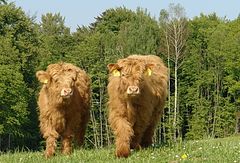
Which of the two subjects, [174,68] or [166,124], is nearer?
[166,124]

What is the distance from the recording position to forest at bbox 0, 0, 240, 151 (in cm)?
4525

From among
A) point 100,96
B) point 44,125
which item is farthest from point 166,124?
point 44,125

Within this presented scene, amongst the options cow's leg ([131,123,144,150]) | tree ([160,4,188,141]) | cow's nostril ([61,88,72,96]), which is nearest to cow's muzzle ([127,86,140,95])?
cow's leg ([131,123,144,150])

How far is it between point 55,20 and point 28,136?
20.4 meters

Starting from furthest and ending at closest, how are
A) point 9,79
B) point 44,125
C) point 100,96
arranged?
1. point 100,96
2. point 9,79
3. point 44,125

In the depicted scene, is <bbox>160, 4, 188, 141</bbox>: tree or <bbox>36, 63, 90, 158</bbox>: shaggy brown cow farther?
<bbox>160, 4, 188, 141</bbox>: tree

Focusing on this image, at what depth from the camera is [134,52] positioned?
53.9 m

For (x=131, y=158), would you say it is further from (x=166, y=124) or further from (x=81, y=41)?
(x=81, y=41)

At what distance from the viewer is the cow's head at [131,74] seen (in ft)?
35.3

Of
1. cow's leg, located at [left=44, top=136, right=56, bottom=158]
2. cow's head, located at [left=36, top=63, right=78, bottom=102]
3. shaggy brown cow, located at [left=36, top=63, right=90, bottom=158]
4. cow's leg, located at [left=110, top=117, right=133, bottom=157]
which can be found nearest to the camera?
cow's leg, located at [left=110, top=117, right=133, bottom=157]

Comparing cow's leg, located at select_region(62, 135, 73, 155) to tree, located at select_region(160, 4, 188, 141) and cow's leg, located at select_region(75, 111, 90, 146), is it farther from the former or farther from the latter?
tree, located at select_region(160, 4, 188, 141)

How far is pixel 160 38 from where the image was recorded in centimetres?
5653

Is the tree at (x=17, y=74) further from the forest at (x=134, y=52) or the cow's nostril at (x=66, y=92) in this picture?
the cow's nostril at (x=66, y=92)

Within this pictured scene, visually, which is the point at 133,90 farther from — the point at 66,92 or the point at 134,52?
the point at 134,52
